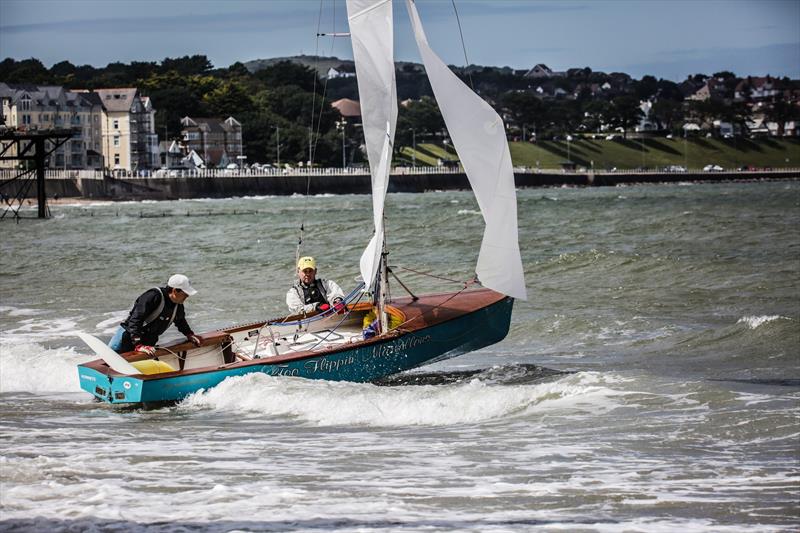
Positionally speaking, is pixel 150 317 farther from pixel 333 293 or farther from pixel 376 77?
pixel 376 77

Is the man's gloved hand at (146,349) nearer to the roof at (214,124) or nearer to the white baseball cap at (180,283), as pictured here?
the white baseball cap at (180,283)

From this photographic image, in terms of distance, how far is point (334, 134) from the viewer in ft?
553

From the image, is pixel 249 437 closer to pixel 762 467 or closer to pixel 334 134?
pixel 762 467

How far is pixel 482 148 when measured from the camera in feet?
51.9

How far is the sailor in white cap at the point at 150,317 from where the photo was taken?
14.9m

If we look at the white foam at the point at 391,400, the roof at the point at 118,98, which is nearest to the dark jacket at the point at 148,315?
the white foam at the point at 391,400

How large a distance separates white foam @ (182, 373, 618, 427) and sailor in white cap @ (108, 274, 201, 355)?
114 centimetres

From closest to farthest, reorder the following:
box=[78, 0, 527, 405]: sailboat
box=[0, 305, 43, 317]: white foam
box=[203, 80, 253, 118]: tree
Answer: box=[78, 0, 527, 405]: sailboat
box=[0, 305, 43, 317]: white foam
box=[203, 80, 253, 118]: tree

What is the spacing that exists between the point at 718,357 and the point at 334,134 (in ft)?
498

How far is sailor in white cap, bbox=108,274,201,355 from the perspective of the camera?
14.9 meters

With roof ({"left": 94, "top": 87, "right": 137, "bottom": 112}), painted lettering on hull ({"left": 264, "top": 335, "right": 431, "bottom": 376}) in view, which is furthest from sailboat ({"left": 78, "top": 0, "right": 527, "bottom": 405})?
roof ({"left": 94, "top": 87, "right": 137, "bottom": 112})

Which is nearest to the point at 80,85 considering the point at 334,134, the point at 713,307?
the point at 334,134

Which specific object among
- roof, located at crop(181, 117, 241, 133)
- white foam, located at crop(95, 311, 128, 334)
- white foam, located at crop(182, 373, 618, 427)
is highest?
roof, located at crop(181, 117, 241, 133)

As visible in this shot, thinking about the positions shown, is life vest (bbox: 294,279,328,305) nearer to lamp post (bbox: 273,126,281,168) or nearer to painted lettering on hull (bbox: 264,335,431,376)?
painted lettering on hull (bbox: 264,335,431,376)
